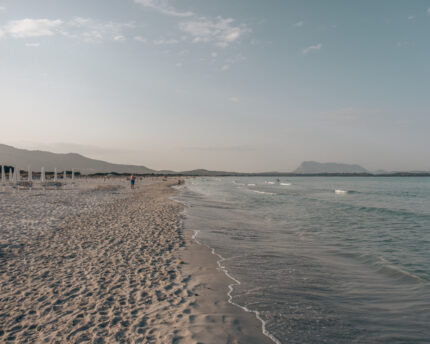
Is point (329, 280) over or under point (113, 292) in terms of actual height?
under

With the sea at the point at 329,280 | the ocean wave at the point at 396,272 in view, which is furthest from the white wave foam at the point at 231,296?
the ocean wave at the point at 396,272

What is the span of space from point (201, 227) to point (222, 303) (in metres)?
7.91

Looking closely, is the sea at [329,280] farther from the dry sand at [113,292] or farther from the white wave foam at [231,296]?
the dry sand at [113,292]

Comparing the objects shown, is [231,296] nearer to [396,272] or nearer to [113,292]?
[113,292]

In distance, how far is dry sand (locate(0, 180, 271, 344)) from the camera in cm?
396

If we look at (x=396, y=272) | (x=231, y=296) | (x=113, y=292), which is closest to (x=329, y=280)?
(x=396, y=272)

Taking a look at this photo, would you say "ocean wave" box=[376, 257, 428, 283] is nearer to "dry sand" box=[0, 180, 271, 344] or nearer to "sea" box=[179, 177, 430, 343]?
"sea" box=[179, 177, 430, 343]

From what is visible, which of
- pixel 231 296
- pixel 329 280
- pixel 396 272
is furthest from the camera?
pixel 396 272

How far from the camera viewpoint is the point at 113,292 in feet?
17.2

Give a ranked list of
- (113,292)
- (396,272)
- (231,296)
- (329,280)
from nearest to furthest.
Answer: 1. (113,292)
2. (231,296)
3. (329,280)
4. (396,272)

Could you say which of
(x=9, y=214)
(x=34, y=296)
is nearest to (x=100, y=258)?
(x=34, y=296)

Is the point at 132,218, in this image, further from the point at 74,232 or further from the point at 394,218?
the point at 394,218

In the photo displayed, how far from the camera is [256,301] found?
5281 millimetres

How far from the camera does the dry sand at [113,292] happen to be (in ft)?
13.0
